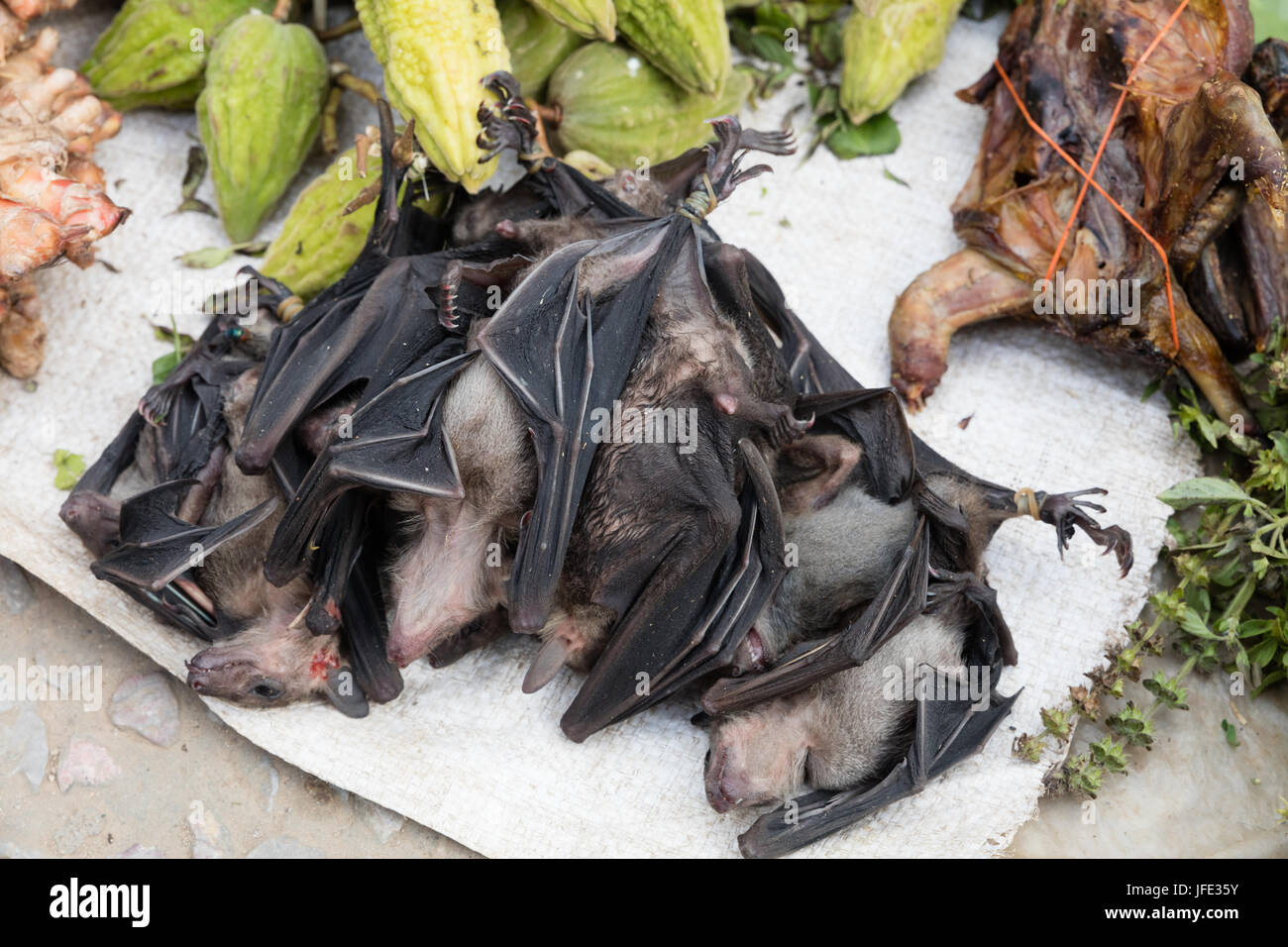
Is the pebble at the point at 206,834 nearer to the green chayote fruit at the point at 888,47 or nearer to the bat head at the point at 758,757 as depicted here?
the bat head at the point at 758,757

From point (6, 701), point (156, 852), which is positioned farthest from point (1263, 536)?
point (6, 701)

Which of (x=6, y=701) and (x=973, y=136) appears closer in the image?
(x=6, y=701)

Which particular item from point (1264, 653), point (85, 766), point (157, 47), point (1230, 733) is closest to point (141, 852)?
point (85, 766)

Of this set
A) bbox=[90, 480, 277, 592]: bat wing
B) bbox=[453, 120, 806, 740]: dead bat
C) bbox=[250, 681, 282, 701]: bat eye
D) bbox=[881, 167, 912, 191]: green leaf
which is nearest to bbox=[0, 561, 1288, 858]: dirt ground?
bbox=[250, 681, 282, 701]: bat eye

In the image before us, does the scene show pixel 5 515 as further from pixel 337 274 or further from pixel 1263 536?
pixel 1263 536

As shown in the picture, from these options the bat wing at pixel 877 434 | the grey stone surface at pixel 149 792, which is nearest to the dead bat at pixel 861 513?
the bat wing at pixel 877 434

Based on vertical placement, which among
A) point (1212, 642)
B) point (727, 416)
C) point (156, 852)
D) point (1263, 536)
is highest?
point (727, 416)

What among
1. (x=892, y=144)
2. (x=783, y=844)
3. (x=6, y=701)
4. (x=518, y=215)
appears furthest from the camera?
(x=892, y=144)

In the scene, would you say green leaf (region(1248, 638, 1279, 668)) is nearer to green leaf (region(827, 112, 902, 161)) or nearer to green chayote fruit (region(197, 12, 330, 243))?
green leaf (region(827, 112, 902, 161))
